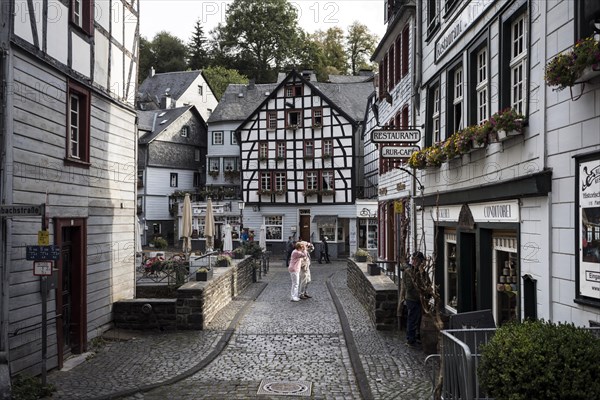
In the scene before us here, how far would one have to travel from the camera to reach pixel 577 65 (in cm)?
611

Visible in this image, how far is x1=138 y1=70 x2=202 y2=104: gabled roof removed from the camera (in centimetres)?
5791

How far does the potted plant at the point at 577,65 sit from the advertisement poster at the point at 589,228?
0.84 metres

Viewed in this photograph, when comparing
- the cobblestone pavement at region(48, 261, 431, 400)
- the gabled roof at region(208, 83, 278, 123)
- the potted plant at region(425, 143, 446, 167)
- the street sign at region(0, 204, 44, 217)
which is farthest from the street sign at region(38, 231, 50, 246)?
the gabled roof at region(208, 83, 278, 123)

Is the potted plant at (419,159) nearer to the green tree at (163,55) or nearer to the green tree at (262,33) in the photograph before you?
the green tree at (262,33)

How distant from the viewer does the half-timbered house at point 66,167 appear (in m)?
8.97

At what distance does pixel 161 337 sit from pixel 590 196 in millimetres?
8761

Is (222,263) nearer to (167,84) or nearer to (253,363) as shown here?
(253,363)

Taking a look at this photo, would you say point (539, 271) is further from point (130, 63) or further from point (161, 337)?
point (130, 63)

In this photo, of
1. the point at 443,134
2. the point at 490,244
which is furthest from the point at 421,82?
the point at 490,244

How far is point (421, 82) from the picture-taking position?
15172mm

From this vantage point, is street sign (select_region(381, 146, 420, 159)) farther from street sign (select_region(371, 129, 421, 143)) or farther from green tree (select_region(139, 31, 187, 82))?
green tree (select_region(139, 31, 187, 82))

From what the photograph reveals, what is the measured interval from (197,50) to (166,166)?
2903cm

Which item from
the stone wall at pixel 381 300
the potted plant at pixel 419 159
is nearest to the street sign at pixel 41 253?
the stone wall at pixel 381 300

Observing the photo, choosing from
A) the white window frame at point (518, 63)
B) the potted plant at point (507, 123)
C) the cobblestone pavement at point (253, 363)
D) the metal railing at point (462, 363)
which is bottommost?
the cobblestone pavement at point (253, 363)
